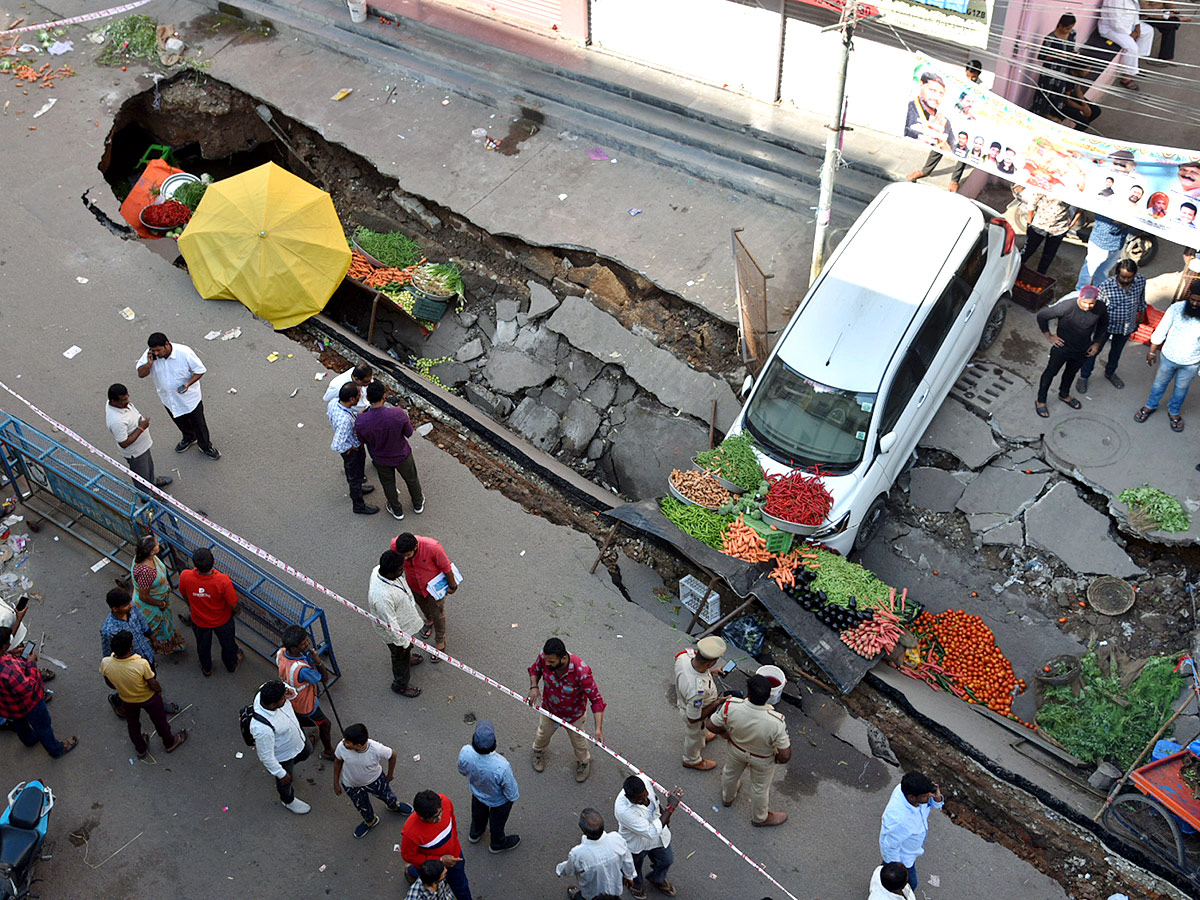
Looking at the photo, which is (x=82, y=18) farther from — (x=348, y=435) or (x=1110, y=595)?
(x=1110, y=595)

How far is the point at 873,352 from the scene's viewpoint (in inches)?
386

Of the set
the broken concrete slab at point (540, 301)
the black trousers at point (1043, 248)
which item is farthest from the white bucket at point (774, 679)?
the black trousers at point (1043, 248)

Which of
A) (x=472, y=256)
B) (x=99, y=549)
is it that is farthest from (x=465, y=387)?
→ (x=99, y=549)

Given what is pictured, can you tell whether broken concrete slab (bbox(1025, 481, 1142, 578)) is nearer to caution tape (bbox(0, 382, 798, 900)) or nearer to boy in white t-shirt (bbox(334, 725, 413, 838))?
caution tape (bbox(0, 382, 798, 900))

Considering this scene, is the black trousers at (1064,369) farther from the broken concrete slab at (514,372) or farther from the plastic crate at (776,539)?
the broken concrete slab at (514,372)

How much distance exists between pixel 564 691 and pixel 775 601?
226cm

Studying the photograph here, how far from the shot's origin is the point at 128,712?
7754 millimetres

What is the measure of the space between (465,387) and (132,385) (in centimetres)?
372

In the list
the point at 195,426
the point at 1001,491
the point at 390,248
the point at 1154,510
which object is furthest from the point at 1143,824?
the point at 390,248

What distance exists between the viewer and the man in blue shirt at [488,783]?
686 cm

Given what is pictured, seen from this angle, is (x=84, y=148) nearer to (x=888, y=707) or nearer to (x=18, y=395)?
(x=18, y=395)

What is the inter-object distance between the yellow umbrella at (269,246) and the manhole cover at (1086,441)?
321 inches

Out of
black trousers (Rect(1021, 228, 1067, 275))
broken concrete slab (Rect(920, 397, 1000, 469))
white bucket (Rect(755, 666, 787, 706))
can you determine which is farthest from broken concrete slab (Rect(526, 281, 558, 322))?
white bucket (Rect(755, 666, 787, 706))

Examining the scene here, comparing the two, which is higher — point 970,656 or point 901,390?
point 901,390
